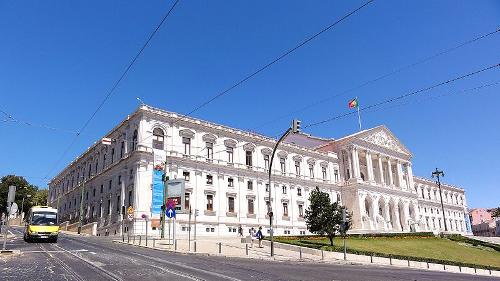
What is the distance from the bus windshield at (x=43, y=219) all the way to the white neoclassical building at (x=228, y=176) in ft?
35.3

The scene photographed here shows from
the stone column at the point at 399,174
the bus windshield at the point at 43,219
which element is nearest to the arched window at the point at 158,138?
the bus windshield at the point at 43,219

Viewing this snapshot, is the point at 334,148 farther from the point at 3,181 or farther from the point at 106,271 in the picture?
the point at 3,181

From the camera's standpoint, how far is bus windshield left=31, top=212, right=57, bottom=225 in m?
29.4

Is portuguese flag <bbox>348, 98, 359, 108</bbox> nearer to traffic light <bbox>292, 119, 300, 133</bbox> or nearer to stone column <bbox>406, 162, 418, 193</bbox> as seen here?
stone column <bbox>406, 162, 418, 193</bbox>

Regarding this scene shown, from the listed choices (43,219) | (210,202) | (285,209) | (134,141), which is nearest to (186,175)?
(210,202)

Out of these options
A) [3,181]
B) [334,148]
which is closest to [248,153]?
[334,148]

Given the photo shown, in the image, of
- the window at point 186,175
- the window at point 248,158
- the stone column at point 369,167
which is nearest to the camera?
the window at point 186,175

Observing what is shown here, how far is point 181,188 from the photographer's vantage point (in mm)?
30875

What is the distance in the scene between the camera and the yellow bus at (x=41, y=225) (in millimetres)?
28906

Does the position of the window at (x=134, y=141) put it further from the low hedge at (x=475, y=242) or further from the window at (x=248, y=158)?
the low hedge at (x=475, y=242)

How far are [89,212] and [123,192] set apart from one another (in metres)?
15.1

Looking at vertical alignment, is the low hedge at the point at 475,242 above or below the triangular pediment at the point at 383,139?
below

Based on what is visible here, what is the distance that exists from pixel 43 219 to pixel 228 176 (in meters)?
26.8

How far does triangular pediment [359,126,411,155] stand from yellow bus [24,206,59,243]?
5699 centimetres
